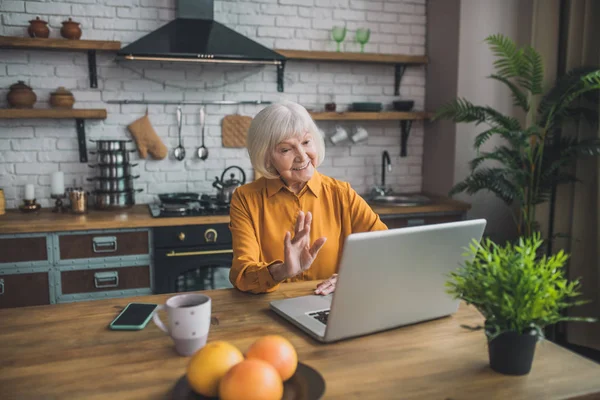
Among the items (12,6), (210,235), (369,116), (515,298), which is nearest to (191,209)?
(210,235)

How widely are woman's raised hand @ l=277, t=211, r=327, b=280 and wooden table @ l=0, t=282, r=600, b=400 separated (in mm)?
145

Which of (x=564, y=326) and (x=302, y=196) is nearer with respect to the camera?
(x=302, y=196)

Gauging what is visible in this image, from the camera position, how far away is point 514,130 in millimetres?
2967

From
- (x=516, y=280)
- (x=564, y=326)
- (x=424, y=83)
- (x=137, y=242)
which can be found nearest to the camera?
(x=516, y=280)

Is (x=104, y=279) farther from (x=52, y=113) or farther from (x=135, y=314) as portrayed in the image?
(x=135, y=314)

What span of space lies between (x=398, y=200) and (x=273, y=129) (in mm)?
2035

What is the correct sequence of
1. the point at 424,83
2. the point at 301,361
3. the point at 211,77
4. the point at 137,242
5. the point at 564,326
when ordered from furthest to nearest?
1. the point at 424,83
2. the point at 211,77
3. the point at 564,326
4. the point at 137,242
5. the point at 301,361

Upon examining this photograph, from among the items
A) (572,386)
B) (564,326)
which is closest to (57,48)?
(572,386)

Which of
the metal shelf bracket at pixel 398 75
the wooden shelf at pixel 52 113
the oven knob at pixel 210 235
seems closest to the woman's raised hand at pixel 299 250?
the oven knob at pixel 210 235

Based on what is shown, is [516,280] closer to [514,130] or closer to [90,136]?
[514,130]

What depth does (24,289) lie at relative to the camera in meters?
2.77

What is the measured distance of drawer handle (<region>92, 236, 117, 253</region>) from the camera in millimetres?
2836

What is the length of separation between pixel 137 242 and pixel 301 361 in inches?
78.2

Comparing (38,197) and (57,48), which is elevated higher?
(57,48)
